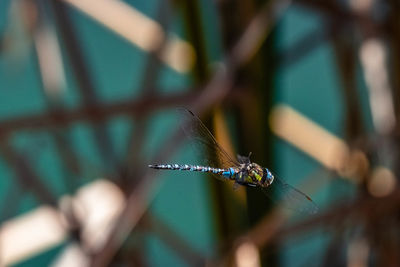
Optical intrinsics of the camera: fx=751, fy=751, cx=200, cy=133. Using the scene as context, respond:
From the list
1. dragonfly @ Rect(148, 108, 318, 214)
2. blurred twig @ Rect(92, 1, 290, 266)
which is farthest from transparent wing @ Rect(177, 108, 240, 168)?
blurred twig @ Rect(92, 1, 290, 266)

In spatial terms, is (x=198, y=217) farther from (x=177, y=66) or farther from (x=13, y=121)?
(x=13, y=121)

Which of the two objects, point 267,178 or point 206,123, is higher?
point 267,178

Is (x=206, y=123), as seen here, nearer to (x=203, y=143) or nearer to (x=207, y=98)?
(x=207, y=98)

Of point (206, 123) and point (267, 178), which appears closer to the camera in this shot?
point (267, 178)

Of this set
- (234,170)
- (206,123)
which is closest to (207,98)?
(206,123)

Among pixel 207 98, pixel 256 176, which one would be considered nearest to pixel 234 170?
pixel 256 176

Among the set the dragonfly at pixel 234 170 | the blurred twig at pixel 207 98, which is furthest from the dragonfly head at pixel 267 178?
the blurred twig at pixel 207 98
